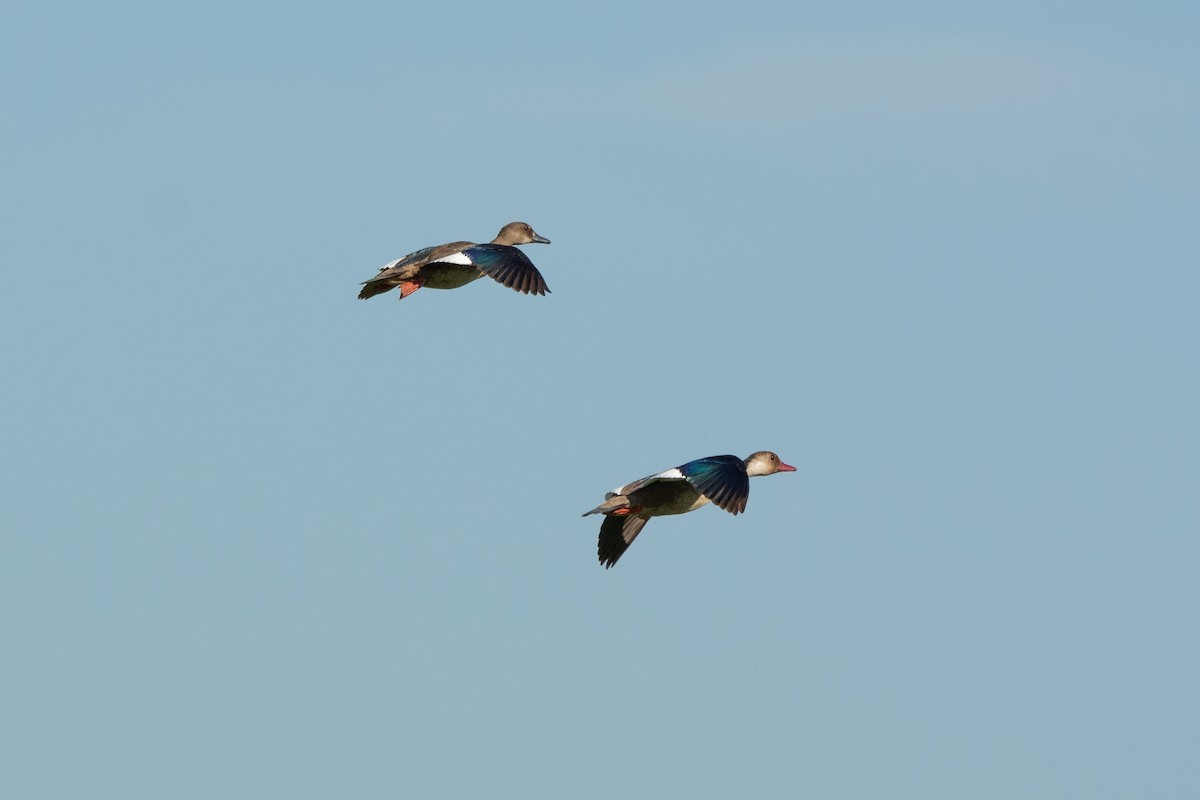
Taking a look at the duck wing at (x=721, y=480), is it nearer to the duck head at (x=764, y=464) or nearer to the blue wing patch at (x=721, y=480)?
the blue wing patch at (x=721, y=480)

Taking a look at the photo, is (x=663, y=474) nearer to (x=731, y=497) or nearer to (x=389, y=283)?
(x=731, y=497)

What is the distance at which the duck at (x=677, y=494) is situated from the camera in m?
24.0

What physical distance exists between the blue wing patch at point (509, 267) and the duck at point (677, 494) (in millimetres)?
2719

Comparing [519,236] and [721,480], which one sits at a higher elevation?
[519,236]

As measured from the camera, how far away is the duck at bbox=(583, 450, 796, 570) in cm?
2400

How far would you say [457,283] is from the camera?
90.4 feet

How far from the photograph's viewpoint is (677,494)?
1008 inches

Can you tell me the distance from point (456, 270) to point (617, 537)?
13.0 feet

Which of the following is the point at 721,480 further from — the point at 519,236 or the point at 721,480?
the point at 519,236

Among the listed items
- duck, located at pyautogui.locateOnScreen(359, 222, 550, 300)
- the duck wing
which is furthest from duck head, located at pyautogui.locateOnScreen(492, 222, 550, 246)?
the duck wing

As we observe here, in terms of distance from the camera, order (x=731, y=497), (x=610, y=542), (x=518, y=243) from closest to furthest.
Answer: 1. (x=731, y=497)
2. (x=610, y=542)
3. (x=518, y=243)

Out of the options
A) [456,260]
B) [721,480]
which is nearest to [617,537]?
[721,480]

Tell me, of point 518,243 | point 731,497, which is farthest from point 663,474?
point 518,243

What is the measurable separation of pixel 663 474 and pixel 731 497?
1.34 metres
